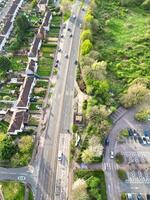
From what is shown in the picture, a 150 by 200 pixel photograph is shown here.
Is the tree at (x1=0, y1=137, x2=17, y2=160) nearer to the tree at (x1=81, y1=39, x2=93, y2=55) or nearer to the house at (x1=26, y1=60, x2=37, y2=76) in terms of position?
the house at (x1=26, y1=60, x2=37, y2=76)

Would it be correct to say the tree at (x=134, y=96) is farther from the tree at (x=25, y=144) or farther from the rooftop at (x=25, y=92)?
the tree at (x=25, y=144)

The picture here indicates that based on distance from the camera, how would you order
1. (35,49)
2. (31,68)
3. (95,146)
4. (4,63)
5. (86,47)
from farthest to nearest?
1. (35,49)
2. (86,47)
3. (31,68)
4. (4,63)
5. (95,146)

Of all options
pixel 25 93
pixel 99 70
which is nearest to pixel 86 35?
pixel 99 70

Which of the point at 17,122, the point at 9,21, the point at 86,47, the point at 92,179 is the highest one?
the point at 9,21

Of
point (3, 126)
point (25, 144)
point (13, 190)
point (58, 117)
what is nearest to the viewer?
point (13, 190)

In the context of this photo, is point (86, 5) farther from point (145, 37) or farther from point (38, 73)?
point (38, 73)

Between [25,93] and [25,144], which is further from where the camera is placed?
[25,93]

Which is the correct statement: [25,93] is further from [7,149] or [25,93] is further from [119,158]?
[119,158]
